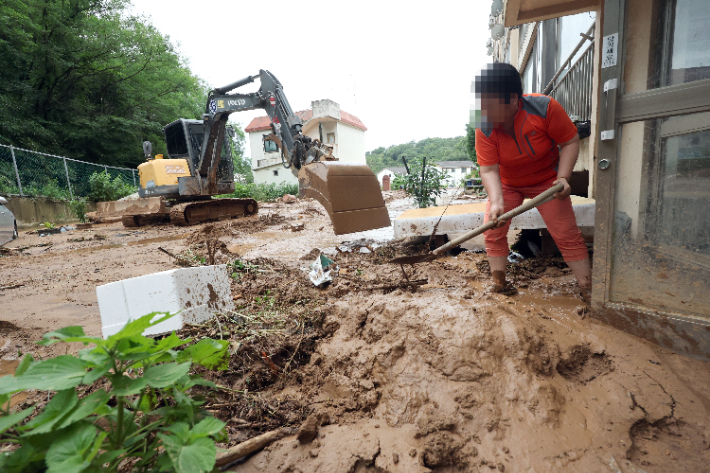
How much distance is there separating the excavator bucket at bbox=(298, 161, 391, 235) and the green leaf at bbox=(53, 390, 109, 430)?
3.45m

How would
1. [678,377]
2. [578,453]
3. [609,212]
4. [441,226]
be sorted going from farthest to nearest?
1. [441,226]
2. [609,212]
3. [678,377]
4. [578,453]

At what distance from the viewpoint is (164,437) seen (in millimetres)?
1029

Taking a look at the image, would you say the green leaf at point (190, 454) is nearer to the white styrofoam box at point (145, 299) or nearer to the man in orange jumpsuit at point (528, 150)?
the white styrofoam box at point (145, 299)

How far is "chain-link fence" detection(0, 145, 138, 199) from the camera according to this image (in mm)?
11375

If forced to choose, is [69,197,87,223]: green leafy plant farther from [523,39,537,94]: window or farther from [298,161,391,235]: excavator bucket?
[523,39,537,94]: window

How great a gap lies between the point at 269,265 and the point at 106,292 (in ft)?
6.63

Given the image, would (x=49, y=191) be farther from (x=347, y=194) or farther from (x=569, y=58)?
(x=569, y=58)

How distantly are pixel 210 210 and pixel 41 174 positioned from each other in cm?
778

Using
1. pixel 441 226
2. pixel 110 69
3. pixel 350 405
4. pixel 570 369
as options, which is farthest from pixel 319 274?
pixel 110 69

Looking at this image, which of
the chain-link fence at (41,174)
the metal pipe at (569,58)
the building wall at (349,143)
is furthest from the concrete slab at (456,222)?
the building wall at (349,143)

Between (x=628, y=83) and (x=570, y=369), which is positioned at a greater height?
(x=628, y=83)

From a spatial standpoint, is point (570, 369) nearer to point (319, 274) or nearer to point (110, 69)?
point (319, 274)

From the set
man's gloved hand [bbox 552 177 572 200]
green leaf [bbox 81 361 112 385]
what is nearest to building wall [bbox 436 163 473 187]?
man's gloved hand [bbox 552 177 572 200]

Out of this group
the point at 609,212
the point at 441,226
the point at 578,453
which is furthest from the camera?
the point at 441,226
